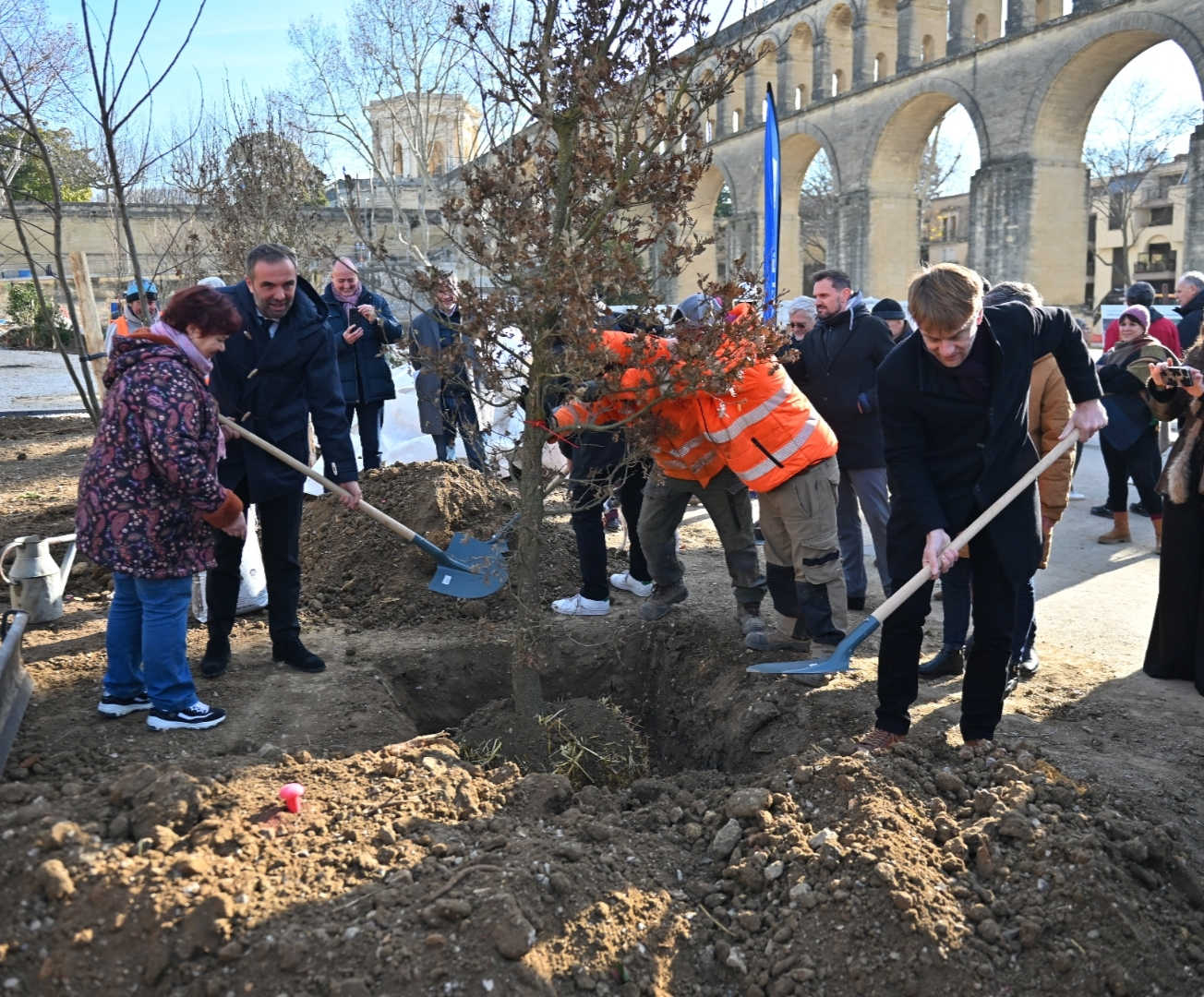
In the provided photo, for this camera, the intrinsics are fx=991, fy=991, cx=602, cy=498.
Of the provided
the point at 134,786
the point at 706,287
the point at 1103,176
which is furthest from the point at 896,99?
the point at 134,786

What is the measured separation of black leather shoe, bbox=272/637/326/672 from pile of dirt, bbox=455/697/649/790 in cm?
87

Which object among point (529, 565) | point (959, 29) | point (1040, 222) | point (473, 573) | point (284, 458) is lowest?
point (473, 573)

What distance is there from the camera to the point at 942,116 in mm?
30500

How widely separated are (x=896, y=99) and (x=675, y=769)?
29574 mm

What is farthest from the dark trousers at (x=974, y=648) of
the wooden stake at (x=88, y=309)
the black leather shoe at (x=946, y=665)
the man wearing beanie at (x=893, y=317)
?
the wooden stake at (x=88, y=309)

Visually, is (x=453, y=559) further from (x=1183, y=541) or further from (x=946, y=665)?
(x=1183, y=541)

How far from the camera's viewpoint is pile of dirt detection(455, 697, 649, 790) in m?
3.79

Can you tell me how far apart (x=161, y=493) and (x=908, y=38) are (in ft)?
100

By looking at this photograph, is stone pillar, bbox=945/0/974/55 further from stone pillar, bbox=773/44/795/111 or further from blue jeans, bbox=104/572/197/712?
blue jeans, bbox=104/572/197/712

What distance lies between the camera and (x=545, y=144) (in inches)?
138

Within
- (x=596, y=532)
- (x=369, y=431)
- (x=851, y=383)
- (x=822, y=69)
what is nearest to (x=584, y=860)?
(x=596, y=532)

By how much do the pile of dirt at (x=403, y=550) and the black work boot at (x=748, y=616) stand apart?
1.13 metres

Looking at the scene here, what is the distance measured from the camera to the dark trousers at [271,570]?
4316 mm

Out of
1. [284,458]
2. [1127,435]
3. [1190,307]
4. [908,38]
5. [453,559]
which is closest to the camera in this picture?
[284,458]
